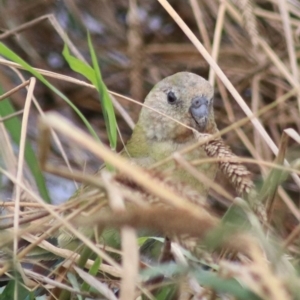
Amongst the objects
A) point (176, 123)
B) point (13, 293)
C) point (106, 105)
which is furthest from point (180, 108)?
point (13, 293)

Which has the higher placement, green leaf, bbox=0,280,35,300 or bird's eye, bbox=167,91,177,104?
bird's eye, bbox=167,91,177,104

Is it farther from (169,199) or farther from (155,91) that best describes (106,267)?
(155,91)

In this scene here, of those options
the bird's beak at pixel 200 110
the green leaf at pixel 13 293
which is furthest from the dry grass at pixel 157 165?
the bird's beak at pixel 200 110

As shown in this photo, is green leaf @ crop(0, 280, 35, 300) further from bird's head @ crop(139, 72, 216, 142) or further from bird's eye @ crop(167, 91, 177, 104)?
bird's eye @ crop(167, 91, 177, 104)

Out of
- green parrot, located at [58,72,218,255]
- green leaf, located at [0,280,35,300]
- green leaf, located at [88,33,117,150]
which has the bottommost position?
green leaf, located at [0,280,35,300]

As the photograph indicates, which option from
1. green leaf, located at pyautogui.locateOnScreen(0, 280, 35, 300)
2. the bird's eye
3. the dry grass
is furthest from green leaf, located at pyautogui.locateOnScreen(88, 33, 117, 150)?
the bird's eye

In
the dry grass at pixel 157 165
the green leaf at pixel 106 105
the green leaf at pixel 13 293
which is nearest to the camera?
the dry grass at pixel 157 165

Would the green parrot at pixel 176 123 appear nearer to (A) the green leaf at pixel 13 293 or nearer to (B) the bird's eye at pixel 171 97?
(B) the bird's eye at pixel 171 97
